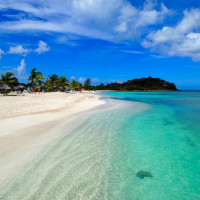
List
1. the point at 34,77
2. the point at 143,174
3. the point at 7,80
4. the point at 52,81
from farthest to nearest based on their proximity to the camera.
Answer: the point at 52,81, the point at 34,77, the point at 7,80, the point at 143,174

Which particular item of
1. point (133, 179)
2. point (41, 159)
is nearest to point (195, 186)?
point (133, 179)

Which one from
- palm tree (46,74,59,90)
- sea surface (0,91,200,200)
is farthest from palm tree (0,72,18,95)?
sea surface (0,91,200,200)

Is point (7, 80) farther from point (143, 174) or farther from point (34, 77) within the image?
point (143, 174)

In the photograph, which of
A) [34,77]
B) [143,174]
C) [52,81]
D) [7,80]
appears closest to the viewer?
[143,174]

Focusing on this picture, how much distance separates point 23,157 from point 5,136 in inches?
93.9

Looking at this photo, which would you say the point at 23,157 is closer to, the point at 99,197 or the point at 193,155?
the point at 99,197

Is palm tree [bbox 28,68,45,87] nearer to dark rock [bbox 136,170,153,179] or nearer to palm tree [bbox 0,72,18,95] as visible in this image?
palm tree [bbox 0,72,18,95]

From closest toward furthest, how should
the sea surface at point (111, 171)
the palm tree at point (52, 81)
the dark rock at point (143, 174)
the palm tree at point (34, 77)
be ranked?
the sea surface at point (111, 171), the dark rock at point (143, 174), the palm tree at point (34, 77), the palm tree at point (52, 81)

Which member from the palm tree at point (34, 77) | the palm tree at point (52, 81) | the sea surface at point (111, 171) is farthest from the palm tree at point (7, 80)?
the sea surface at point (111, 171)

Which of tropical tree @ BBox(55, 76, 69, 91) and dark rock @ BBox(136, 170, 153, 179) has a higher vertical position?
tropical tree @ BBox(55, 76, 69, 91)

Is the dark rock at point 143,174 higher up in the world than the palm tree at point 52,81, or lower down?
lower down

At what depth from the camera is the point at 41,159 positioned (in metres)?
4.77

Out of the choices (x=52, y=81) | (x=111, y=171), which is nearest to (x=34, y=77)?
(x=52, y=81)

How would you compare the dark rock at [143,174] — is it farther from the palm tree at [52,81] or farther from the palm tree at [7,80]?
the palm tree at [52,81]
